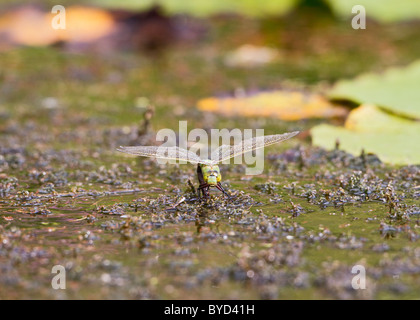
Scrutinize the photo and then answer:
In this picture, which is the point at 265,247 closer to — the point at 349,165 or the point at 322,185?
the point at 322,185

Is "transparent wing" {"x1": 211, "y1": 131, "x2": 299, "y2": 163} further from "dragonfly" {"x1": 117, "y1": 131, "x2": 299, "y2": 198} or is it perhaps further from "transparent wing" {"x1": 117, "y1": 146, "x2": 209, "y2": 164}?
"transparent wing" {"x1": 117, "y1": 146, "x2": 209, "y2": 164}

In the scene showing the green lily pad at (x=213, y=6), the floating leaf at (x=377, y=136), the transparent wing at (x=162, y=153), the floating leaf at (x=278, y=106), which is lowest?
the transparent wing at (x=162, y=153)

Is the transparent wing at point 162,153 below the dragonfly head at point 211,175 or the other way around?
the other way around

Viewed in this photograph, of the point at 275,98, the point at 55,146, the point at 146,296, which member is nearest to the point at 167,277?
the point at 146,296

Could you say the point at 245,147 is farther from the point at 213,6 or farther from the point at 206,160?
the point at 213,6

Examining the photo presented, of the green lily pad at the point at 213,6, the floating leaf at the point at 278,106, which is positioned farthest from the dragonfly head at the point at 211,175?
the green lily pad at the point at 213,6

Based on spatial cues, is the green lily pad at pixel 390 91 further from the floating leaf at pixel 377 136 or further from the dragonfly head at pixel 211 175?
the dragonfly head at pixel 211 175
